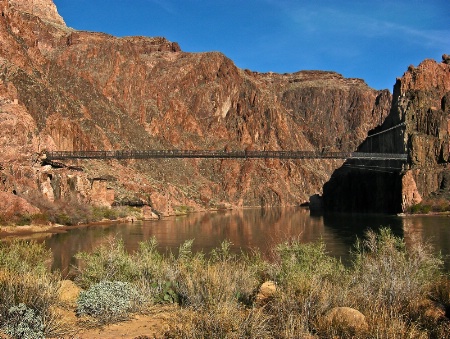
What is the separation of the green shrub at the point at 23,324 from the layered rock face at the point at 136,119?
159 feet

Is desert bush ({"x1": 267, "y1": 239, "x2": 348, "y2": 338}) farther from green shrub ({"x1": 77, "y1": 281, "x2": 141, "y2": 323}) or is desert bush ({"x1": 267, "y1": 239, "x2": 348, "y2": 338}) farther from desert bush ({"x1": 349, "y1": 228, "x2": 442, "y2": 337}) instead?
green shrub ({"x1": 77, "y1": 281, "x2": 141, "y2": 323})

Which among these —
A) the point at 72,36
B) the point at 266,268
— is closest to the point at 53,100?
the point at 72,36

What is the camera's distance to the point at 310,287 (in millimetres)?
8539

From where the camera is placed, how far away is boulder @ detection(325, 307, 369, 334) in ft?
23.8

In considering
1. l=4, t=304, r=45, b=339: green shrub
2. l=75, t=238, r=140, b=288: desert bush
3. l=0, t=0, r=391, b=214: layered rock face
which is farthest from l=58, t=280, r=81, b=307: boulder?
l=0, t=0, r=391, b=214: layered rock face

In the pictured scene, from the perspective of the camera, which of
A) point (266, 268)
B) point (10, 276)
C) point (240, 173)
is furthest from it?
point (240, 173)

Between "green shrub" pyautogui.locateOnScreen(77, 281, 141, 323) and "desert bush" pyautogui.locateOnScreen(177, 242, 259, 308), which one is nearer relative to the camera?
"desert bush" pyautogui.locateOnScreen(177, 242, 259, 308)

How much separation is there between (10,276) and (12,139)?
52.9m

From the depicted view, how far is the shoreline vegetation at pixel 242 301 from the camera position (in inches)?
283

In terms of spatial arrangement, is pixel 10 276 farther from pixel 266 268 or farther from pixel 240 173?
pixel 240 173

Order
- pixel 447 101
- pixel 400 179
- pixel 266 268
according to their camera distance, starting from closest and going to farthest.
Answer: pixel 266 268 → pixel 400 179 → pixel 447 101

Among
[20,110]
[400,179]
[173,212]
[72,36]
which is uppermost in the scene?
[72,36]

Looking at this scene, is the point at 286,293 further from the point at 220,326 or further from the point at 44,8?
the point at 44,8

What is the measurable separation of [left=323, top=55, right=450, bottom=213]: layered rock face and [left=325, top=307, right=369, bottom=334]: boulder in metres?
80.7
